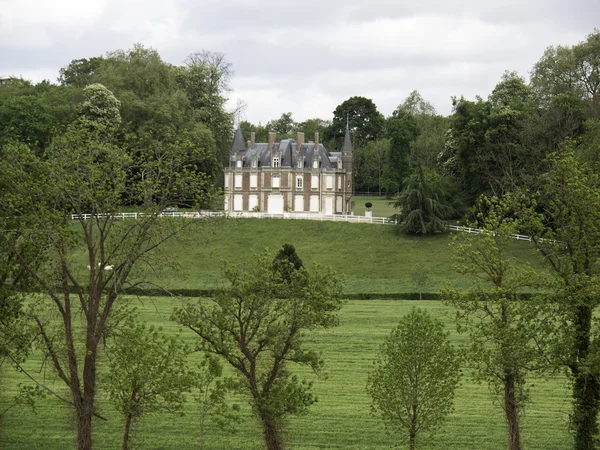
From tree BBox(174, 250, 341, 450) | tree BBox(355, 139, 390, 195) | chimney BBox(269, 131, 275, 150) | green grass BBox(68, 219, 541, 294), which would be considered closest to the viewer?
tree BBox(174, 250, 341, 450)

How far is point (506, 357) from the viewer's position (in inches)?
764

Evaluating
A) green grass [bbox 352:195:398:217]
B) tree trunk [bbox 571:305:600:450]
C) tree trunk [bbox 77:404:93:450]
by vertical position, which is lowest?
tree trunk [bbox 77:404:93:450]

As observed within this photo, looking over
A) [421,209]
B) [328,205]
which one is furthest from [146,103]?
[421,209]

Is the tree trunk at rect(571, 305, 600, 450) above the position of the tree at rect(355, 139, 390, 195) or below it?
below

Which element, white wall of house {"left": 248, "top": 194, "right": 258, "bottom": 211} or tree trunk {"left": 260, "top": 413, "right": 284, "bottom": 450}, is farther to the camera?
white wall of house {"left": 248, "top": 194, "right": 258, "bottom": 211}

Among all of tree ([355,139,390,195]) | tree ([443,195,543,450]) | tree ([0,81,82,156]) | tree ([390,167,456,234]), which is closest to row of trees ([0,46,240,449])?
tree ([443,195,543,450])

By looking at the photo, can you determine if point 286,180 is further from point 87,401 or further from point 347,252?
point 87,401

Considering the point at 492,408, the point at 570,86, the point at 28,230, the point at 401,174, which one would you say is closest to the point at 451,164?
the point at 570,86

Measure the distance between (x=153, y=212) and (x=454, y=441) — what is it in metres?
10.3

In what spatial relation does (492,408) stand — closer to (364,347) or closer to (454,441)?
(454,441)

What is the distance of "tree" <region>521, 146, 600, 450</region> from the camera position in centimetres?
1939

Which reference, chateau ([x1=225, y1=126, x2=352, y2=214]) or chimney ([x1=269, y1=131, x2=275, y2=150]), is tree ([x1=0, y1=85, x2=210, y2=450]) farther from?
chimney ([x1=269, y1=131, x2=275, y2=150])

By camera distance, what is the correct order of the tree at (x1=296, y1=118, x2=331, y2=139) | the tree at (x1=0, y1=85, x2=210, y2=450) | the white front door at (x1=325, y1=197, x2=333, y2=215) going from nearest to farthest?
the tree at (x1=0, y1=85, x2=210, y2=450), the white front door at (x1=325, y1=197, x2=333, y2=215), the tree at (x1=296, y1=118, x2=331, y2=139)

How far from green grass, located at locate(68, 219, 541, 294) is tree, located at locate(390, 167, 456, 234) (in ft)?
2.43
